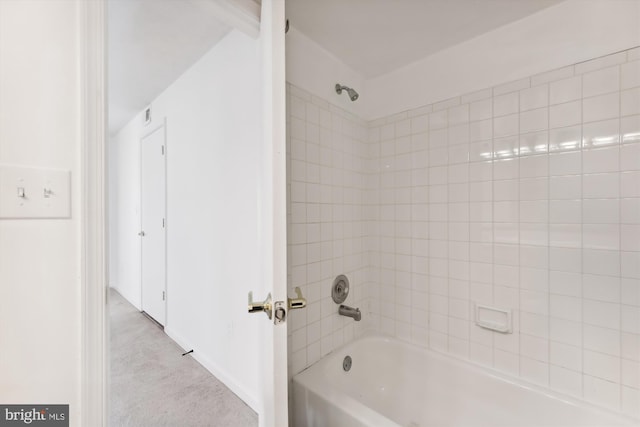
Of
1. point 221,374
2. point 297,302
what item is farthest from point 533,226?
point 221,374

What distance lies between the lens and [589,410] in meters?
1.16

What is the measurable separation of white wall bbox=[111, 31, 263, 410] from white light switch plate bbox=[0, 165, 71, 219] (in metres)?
0.78

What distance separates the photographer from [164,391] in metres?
1.74

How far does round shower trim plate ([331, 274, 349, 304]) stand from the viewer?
1.62 metres

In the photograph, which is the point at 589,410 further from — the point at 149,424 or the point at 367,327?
the point at 149,424

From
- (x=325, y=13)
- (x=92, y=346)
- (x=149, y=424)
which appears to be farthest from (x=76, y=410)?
(x=325, y=13)

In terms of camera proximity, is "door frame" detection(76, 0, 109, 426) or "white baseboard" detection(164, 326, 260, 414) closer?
"door frame" detection(76, 0, 109, 426)

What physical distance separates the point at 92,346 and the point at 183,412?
1.26 metres

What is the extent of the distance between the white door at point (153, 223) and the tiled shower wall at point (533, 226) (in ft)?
7.12

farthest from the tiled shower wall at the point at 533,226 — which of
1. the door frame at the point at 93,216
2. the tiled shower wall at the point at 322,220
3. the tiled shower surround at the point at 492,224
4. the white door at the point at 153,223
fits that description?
the white door at the point at 153,223

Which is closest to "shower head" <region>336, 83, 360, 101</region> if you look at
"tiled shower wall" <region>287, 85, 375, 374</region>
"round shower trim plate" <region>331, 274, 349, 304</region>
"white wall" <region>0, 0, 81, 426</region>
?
"tiled shower wall" <region>287, 85, 375, 374</region>

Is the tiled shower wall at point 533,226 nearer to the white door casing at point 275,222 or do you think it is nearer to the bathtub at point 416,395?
the bathtub at point 416,395

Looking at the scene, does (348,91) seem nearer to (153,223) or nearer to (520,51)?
(520,51)

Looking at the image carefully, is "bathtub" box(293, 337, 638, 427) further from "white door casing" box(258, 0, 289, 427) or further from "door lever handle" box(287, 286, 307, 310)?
"door lever handle" box(287, 286, 307, 310)
